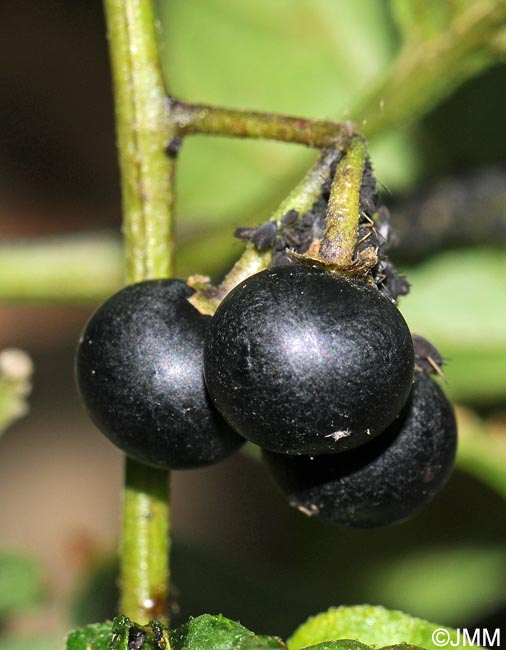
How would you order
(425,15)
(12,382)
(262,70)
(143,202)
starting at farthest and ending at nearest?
(262,70)
(425,15)
(12,382)
(143,202)

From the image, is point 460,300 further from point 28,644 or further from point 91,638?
point 91,638

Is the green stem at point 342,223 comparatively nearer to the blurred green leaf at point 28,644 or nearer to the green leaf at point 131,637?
the green leaf at point 131,637

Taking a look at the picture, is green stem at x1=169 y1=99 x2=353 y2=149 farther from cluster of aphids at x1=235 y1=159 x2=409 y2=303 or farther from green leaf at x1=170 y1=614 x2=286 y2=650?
green leaf at x1=170 y1=614 x2=286 y2=650

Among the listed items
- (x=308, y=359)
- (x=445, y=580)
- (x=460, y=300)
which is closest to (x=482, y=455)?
(x=445, y=580)

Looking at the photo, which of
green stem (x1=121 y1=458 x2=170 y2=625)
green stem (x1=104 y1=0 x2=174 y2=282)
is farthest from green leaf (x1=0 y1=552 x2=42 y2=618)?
green stem (x1=104 y1=0 x2=174 y2=282)

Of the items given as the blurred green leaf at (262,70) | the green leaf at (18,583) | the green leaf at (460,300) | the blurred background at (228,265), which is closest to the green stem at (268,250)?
the blurred background at (228,265)

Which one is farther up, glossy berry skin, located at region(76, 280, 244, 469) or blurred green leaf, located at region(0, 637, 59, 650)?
glossy berry skin, located at region(76, 280, 244, 469)

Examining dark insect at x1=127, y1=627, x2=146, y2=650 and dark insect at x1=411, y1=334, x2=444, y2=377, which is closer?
dark insect at x1=127, y1=627, x2=146, y2=650
